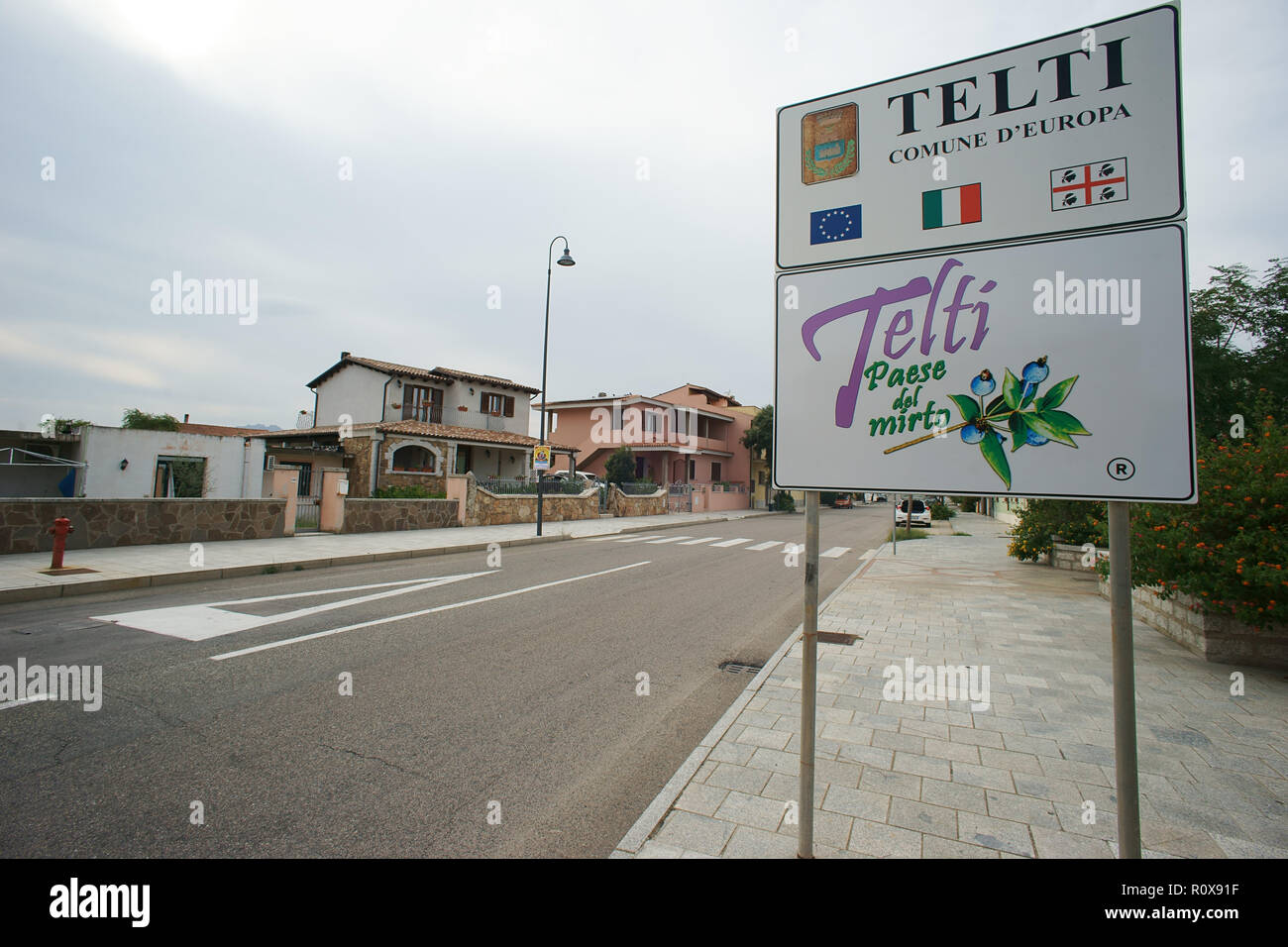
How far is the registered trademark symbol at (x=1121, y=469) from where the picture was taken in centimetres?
187

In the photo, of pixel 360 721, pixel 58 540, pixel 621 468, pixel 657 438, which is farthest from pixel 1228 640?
pixel 657 438

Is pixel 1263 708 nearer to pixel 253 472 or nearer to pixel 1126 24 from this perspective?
pixel 1126 24

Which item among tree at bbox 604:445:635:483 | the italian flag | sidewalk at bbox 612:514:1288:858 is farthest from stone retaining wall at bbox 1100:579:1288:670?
tree at bbox 604:445:635:483

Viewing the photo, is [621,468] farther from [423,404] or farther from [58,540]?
[58,540]

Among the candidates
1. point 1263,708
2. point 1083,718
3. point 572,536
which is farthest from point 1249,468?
point 572,536

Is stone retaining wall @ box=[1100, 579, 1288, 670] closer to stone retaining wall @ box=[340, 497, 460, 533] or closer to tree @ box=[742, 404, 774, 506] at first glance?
stone retaining wall @ box=[340, 497, 460, 533]

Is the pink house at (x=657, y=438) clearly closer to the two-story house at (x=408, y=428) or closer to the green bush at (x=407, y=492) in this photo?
the two-story house at (x=408, y=428)

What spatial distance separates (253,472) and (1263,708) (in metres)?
27.0

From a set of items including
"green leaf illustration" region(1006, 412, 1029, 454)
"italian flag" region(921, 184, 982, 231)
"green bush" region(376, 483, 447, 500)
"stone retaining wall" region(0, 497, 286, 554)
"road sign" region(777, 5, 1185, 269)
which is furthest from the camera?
"green bush" region(376, 483, 447, 500)

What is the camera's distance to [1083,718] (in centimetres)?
423

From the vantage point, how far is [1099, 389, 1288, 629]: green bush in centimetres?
497

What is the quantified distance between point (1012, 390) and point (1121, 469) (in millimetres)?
413

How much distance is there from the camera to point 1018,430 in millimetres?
2045

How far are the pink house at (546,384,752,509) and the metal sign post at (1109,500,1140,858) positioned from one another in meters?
34.7
